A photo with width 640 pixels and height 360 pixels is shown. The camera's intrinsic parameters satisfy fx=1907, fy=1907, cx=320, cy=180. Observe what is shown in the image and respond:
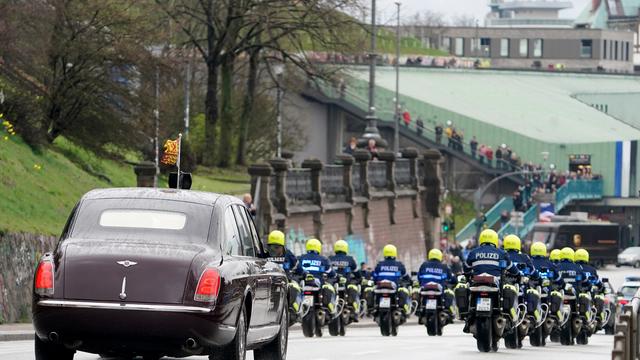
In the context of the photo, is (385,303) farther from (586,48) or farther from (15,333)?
(586,48)

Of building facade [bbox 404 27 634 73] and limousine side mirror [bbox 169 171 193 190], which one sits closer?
limousine side mirror [bbox 169 171 193 190]

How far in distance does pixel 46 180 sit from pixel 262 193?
38.1ft

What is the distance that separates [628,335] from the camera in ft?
53.0

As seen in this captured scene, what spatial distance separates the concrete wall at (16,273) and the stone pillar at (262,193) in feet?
60.7

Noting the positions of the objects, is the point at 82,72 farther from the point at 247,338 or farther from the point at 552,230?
the point at 552,230

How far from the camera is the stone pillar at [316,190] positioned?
57.0m

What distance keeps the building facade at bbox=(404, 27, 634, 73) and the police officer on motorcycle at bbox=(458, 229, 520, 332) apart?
133248 millimetres

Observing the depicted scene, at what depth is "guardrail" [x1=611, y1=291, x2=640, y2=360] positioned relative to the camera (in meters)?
14.6

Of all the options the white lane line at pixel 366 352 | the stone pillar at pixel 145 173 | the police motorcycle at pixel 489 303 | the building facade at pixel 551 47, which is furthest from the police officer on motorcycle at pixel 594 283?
the building facade at pixel 551 47

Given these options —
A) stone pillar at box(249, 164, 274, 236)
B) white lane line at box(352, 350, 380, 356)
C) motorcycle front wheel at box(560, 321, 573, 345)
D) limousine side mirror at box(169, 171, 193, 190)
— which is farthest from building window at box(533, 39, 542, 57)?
limousine side mirror at box(169, 171, 193, 190)

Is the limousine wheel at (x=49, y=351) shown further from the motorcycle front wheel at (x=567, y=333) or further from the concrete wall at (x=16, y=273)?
the motorcycle front wheel at (x=567, y=333)

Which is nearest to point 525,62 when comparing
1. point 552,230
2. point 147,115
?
point 552,230

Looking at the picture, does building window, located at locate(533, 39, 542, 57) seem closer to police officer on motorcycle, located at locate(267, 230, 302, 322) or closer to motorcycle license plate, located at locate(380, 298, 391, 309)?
motorcycle license plate, located at locate(380, 298, 391, 309)

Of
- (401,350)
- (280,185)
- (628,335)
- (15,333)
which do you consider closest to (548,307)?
(401,350)
